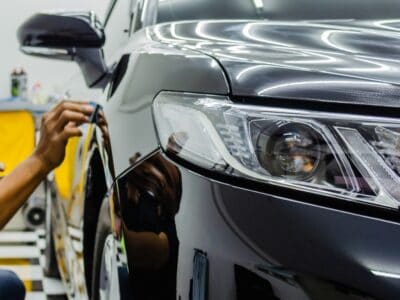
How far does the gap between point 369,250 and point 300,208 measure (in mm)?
87

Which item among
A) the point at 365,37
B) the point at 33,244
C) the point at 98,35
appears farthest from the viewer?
the point at 33,244

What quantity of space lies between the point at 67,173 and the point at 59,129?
1.59 feet

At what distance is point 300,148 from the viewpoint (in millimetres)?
791

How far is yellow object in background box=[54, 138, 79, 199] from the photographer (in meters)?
1.61

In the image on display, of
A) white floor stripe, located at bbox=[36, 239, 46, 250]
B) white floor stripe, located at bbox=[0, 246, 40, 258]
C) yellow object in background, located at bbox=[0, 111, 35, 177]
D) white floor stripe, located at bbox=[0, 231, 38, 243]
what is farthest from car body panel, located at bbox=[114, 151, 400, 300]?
yellow object in background, located at bbox=[0, 111, 35, 177]

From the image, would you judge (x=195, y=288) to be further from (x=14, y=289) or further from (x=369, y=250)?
(x=14, y=289)

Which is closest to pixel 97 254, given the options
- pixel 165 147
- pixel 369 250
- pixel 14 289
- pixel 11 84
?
pixel 14 289

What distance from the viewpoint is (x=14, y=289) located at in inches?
50.1

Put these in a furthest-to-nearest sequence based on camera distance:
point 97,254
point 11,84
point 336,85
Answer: point 11,84 < point 97,254 < point 336,85

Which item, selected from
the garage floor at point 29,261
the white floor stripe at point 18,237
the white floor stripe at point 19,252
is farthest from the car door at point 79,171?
the white floor stripe at point 18,237

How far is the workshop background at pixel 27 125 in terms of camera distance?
2.67m

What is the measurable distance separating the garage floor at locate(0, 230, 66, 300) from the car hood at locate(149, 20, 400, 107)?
1.51 m

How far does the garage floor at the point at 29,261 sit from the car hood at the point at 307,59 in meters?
1.51

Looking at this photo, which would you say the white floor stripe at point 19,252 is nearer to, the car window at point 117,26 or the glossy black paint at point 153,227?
the car window at point 117,26
